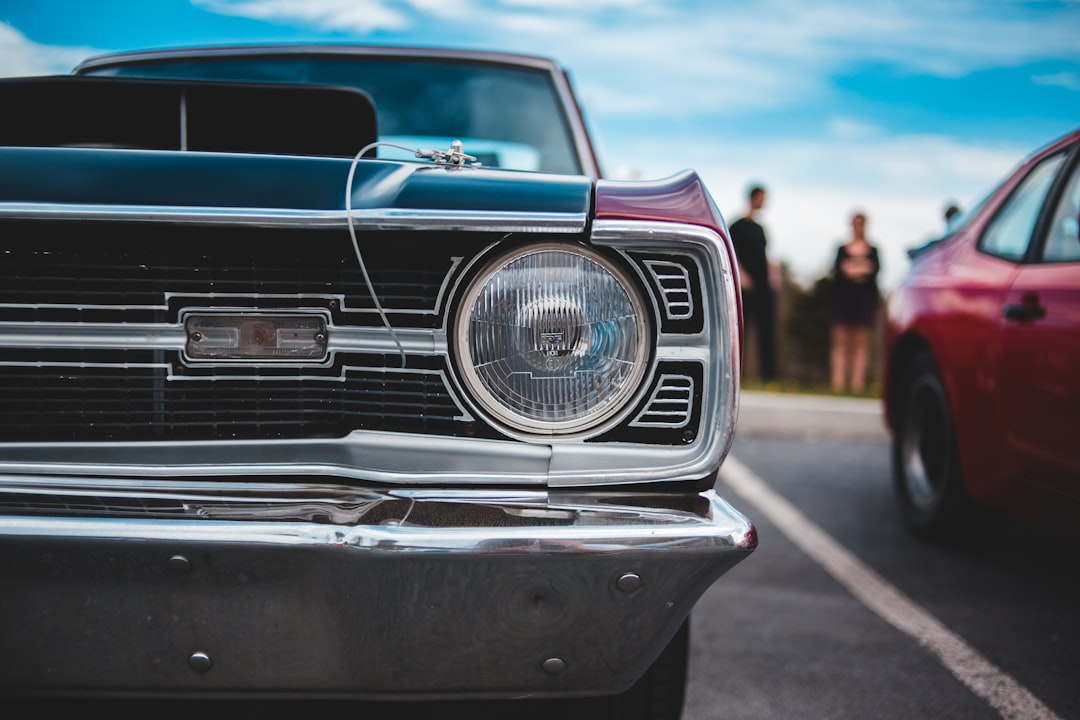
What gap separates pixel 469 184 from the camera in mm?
1434

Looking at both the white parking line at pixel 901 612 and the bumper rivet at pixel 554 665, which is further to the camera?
the white parking line at pixel 901 612

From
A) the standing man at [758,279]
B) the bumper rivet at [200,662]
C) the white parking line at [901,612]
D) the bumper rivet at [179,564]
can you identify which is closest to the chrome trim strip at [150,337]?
the bumper rivet at [179,564]

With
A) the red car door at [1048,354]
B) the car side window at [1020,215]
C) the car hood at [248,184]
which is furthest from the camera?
the car side window at [1020,215]

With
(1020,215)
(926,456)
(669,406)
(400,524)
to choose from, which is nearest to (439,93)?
(669,406)

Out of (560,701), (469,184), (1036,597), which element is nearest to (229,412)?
(469,184)

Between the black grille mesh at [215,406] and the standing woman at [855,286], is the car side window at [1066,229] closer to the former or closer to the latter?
the black grille mesh at [215,406]

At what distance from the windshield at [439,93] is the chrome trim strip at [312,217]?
1319 mm

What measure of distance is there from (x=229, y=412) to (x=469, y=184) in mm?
510

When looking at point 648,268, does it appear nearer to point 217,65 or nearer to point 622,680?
point 622,680

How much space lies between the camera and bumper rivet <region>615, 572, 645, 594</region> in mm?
1299

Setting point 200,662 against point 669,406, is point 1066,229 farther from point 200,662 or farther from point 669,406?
point 200,662

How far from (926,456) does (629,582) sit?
2.81 m

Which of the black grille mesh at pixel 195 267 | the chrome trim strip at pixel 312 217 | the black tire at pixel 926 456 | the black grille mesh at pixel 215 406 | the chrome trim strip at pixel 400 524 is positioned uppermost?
the chrome trim strip at pixel 312 217

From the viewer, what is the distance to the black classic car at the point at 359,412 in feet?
4.25
